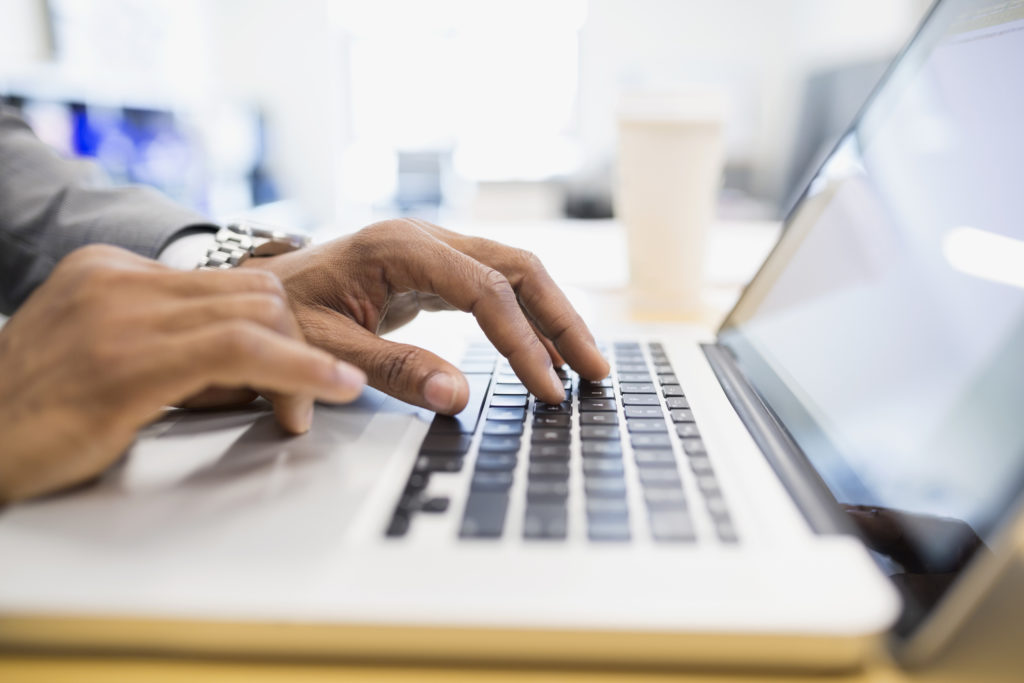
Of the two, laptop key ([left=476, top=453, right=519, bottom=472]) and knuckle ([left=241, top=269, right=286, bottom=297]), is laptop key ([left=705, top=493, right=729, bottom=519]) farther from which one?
knuckle ([left=241, top=269, right=286, bottom=297])

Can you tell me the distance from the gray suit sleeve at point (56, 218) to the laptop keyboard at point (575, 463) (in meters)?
0.35

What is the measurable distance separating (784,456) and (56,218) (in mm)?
618

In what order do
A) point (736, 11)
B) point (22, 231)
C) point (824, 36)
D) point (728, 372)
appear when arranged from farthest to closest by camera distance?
point (736, 11) < point (824, 36) < point (22, 231) < point (728, 372)

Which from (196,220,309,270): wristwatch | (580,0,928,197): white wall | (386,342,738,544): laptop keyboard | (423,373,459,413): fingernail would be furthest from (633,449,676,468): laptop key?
(580,0,928,197): white wall

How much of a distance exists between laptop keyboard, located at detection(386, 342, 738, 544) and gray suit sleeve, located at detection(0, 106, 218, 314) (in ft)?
1.14

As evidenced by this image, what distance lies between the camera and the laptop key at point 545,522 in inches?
9.5

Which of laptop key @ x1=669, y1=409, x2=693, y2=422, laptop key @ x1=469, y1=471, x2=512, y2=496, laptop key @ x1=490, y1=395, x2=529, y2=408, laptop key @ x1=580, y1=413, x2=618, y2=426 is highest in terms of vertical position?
laptop key @ x1=469, y1=471, x2=512, y2=496

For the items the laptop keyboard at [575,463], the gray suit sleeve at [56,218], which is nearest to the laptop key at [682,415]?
the laptop keyboard at [575,463]

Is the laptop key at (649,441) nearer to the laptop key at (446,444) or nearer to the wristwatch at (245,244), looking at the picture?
the laptop key at (446,444)

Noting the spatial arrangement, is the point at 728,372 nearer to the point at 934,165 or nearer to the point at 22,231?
the point at 934,165

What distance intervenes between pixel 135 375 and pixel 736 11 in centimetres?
494

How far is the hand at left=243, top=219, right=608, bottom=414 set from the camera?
38 centimetres

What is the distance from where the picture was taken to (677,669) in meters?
0.21

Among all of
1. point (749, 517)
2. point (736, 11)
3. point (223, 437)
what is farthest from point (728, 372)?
point (736, 11)
